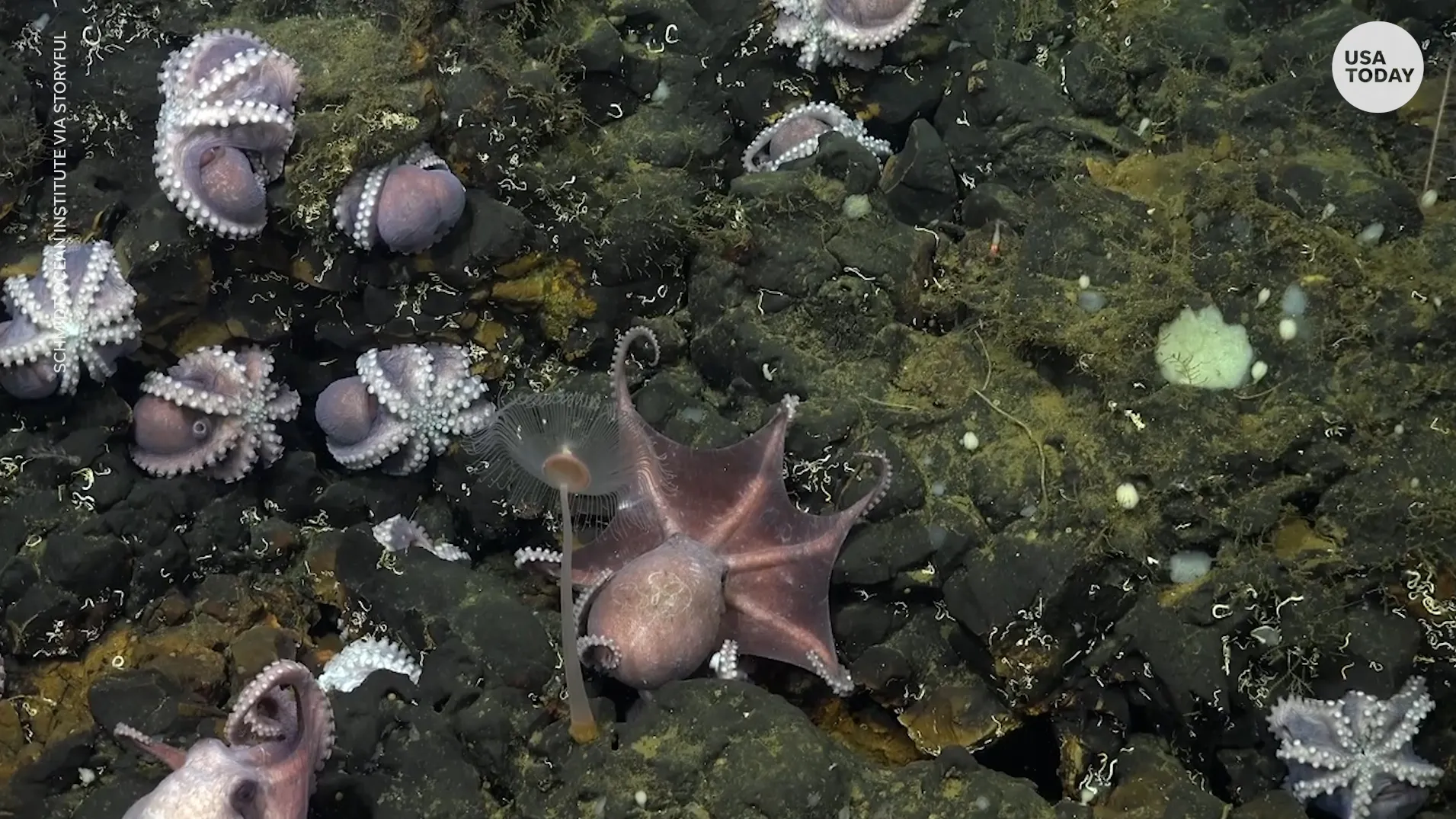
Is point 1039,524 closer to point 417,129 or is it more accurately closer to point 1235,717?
point 1235,717

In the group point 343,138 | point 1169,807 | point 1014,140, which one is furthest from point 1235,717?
point 343,138

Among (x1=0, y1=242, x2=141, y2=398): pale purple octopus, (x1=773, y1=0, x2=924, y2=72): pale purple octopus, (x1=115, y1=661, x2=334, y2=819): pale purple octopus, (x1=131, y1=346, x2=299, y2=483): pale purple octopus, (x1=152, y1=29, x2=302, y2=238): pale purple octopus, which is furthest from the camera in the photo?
(x1=773, y1=0, x2=924, y2=72): pale purple octopus

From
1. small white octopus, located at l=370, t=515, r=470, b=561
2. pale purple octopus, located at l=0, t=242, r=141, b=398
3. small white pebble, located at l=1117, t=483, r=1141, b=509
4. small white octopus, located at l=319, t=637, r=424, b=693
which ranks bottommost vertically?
small white octopus, located at l=319, t=637, r=424, b=693


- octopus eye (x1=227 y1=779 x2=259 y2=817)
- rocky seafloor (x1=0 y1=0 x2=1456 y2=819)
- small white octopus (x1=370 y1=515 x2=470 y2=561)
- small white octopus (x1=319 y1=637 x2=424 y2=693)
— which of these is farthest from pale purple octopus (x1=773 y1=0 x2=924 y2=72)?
octopus eye (x1=227 y1=779 x2=259 y2=817)

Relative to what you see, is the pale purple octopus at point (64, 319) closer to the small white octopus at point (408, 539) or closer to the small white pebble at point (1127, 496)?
the small white octopus at point (408, 539)

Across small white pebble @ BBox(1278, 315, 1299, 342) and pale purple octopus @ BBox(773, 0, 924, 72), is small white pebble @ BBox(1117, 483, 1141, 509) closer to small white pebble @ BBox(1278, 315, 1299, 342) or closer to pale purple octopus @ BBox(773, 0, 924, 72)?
small white pebble @ BBox(1278, 315, 1299, 342)

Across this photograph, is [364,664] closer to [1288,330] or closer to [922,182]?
[922,182]
